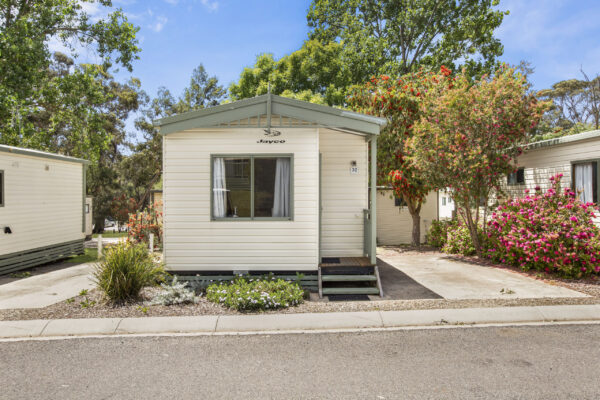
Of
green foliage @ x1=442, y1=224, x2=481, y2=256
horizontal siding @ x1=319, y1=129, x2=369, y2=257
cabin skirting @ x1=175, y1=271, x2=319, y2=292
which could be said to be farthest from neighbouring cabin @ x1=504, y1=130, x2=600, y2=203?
cabin skirting @ x1=175, y1=271, x2=319, y2=292

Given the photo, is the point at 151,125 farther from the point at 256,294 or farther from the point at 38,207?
the point at 256,294

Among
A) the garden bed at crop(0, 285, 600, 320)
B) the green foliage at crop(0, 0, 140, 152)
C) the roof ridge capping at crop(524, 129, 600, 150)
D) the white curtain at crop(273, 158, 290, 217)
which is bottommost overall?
the garden bed at crop(0, 285, 600, 320)

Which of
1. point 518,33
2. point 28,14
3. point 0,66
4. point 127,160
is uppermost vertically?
point 518,33

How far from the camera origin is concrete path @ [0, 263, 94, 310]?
6684mm

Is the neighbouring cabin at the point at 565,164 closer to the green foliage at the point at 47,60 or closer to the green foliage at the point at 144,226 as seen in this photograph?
the green foliage at the point at 144,226

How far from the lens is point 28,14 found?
1570cm

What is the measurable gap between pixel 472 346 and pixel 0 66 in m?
17.1

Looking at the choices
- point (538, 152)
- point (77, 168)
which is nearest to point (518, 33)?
point (538, 152)

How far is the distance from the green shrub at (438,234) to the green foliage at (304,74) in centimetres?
959

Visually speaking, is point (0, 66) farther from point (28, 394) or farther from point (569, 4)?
point (569, 4)

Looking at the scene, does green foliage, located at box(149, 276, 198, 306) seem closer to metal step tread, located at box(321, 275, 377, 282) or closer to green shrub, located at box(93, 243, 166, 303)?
green shrub, located at box(93, 243, 166, 303)

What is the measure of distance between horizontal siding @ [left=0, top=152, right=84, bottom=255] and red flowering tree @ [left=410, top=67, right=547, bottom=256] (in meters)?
10.2

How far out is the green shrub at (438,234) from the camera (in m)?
13.3

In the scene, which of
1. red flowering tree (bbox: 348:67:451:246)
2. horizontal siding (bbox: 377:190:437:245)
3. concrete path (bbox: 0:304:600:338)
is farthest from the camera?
horizontal siding (bbox: 377:190:437:245)
